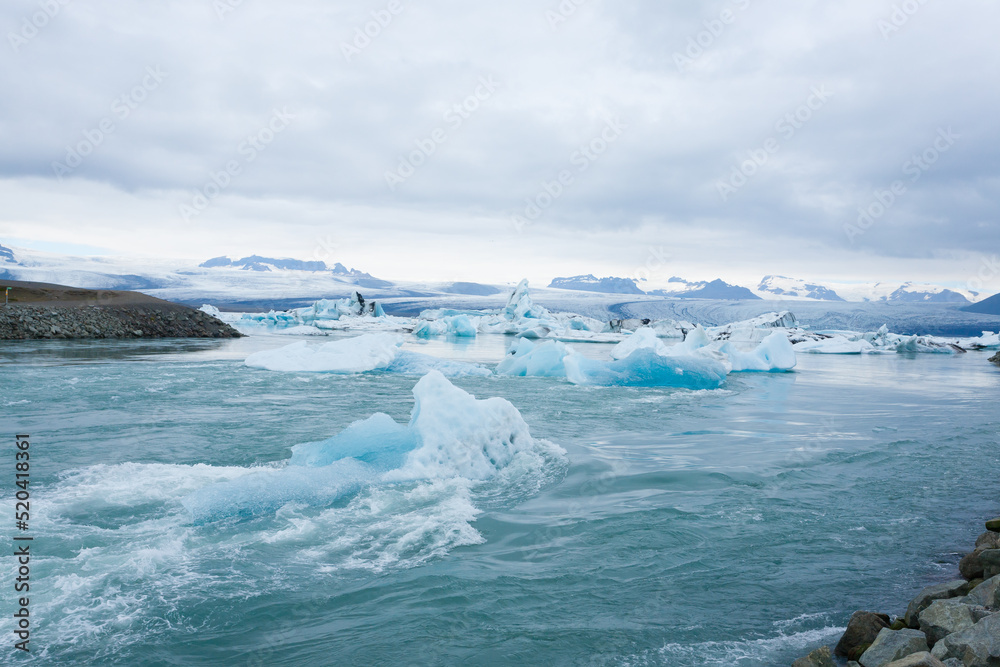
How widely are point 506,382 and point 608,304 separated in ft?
167

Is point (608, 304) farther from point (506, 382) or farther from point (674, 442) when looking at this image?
point (674, 442)

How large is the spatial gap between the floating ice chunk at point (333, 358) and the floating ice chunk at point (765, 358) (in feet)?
28.1

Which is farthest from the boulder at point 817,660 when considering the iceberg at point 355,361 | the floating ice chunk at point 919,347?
the floating ice chunk at point 919,347

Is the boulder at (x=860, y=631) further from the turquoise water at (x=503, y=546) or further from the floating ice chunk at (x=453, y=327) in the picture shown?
Answer: the floating ice chunk at (x=453, y=327)

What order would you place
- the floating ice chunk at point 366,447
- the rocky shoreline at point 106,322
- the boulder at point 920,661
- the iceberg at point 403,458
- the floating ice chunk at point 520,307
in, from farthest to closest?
the floating ice chunk at point 520,307
the rocky shoreline at point 106,322
the floating ice chunk at point 366,447
the iceberg at point 403,458
the boulder at point 920,661

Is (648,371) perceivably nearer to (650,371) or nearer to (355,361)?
(650,371)

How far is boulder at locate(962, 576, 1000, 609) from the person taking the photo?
2551mm

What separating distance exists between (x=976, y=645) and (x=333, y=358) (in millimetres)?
12608

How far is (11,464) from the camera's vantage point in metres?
5.06

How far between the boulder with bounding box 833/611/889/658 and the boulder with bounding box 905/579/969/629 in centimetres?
11

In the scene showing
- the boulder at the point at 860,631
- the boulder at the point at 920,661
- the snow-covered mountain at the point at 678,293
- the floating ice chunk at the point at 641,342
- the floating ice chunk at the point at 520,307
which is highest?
the snow-covered mountain at the point at 678,293

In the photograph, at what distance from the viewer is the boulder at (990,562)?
2986 millimetres

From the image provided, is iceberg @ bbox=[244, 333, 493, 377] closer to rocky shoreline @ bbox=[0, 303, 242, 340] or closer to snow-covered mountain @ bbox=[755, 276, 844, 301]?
rocky shoreline @ bbox=[0, 303, 242, 340]

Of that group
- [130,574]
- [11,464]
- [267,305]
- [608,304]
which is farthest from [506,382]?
[267,305]
